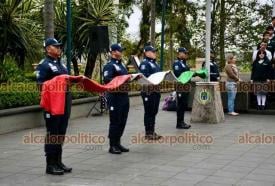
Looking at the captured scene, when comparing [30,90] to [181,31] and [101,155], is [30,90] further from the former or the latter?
[181,31]

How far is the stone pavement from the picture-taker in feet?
24.1

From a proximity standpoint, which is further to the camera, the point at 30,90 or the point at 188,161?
the point at 30,90

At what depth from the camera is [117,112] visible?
360 inches

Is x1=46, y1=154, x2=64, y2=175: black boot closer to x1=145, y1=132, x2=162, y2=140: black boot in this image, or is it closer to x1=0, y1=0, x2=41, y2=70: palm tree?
x1=145, y1=132, x2=162, y2=140: black boot

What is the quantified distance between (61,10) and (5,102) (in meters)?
7.63

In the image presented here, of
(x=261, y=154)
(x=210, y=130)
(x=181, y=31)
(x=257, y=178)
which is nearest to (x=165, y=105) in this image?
(x=210, y=130)

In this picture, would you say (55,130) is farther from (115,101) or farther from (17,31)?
(17,31)

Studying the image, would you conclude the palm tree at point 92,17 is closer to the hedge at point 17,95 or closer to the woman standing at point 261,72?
the hedge at point 17,95

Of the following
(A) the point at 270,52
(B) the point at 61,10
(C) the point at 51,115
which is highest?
(B) the point at 61,10

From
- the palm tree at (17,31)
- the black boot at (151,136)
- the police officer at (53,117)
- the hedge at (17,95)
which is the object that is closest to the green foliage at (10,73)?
the palm tree at (17,31)

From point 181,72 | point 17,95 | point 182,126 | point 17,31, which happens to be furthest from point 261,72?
point 17,31

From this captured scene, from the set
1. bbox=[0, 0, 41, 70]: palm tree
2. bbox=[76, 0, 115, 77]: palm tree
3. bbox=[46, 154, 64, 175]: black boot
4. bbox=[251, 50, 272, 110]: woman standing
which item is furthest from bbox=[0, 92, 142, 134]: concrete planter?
bbox=[76, 0, 115, 77]: palm tree

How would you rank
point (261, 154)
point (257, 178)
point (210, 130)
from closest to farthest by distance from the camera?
point (257, 178), point (261, 154), point (210, 130)

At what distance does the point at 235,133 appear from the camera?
38.4 feet
